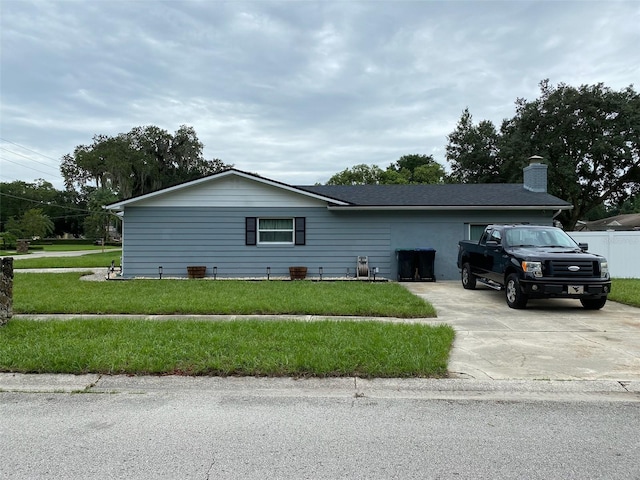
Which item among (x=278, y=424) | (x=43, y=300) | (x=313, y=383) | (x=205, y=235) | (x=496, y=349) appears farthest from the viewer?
(x=205, y=235)

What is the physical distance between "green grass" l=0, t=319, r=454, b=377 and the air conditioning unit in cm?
754

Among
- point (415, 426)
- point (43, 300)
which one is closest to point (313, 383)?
point (415, 426)

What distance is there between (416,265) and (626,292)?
571cm

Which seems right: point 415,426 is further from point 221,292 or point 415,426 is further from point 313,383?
point 221,292

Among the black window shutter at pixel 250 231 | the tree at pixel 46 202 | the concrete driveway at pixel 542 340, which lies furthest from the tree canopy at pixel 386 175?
the tree at pixel 46 202

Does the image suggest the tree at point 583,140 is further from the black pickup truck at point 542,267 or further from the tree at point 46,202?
the tree at point 46,202

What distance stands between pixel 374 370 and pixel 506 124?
34775 mm

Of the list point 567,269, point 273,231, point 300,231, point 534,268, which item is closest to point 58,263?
point 273,231

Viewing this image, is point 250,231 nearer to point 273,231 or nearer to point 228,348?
point 273,231

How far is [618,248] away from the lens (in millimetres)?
15172

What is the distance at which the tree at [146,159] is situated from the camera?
4959cm

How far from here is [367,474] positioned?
2.97 m

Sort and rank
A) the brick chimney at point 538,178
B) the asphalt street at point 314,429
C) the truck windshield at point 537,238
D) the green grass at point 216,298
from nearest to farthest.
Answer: the asphalt street at point 314,429, the green grass at point 216,298, the truck windshield at point 537,238, the brick chimney at point 538,178

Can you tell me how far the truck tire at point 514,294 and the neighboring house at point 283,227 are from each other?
217 inches
